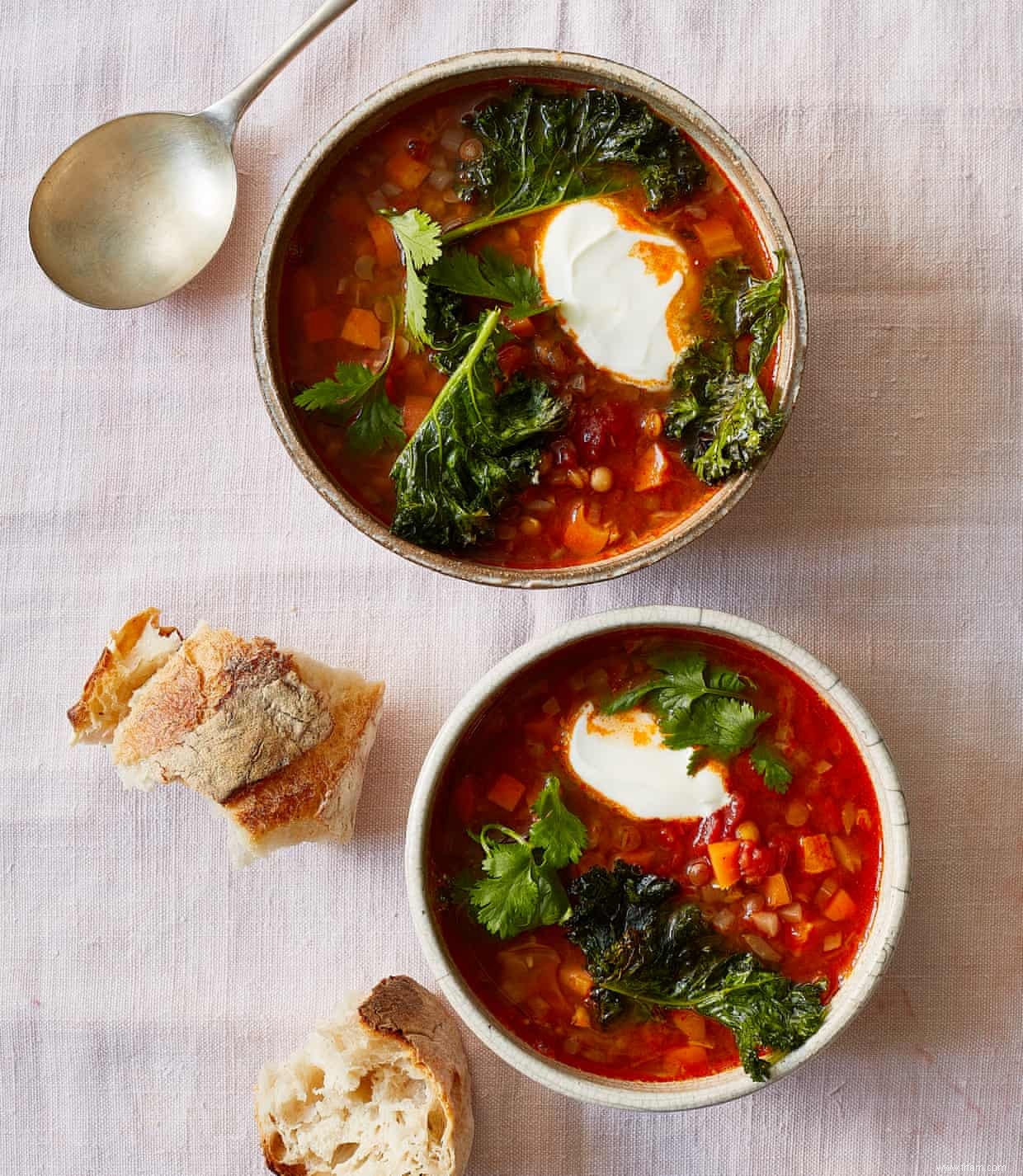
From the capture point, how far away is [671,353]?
8.14 feet

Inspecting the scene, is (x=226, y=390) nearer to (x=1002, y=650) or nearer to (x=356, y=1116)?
(x=356, y=1116)

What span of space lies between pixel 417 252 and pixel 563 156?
34 cm

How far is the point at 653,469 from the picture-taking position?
2486 mm

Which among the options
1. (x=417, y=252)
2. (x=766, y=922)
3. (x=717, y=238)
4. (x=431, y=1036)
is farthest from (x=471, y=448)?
(x=431, y=1036)

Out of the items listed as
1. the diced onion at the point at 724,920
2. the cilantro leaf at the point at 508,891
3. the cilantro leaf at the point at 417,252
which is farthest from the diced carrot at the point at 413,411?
the diced onion at the point at 724,920

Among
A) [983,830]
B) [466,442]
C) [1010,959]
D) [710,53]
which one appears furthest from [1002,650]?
[710,53]

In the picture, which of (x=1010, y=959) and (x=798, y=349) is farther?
(x=1010, y=959)

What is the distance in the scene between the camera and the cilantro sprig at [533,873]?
8.00ft

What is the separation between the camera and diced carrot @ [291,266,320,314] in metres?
2.52

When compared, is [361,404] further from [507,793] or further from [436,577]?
[507,793]

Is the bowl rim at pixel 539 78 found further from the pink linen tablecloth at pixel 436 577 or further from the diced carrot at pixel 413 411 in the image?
the pink linen tablecloth at pixel 436 577

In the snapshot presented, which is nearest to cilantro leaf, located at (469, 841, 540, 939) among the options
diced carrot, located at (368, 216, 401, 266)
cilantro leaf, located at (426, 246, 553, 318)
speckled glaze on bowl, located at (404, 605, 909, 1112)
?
speckled glaze on bowl, located at (404, 605, 909, 1112)

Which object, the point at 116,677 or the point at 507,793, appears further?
the point at 116,677

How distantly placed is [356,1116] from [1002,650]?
1.61 m
